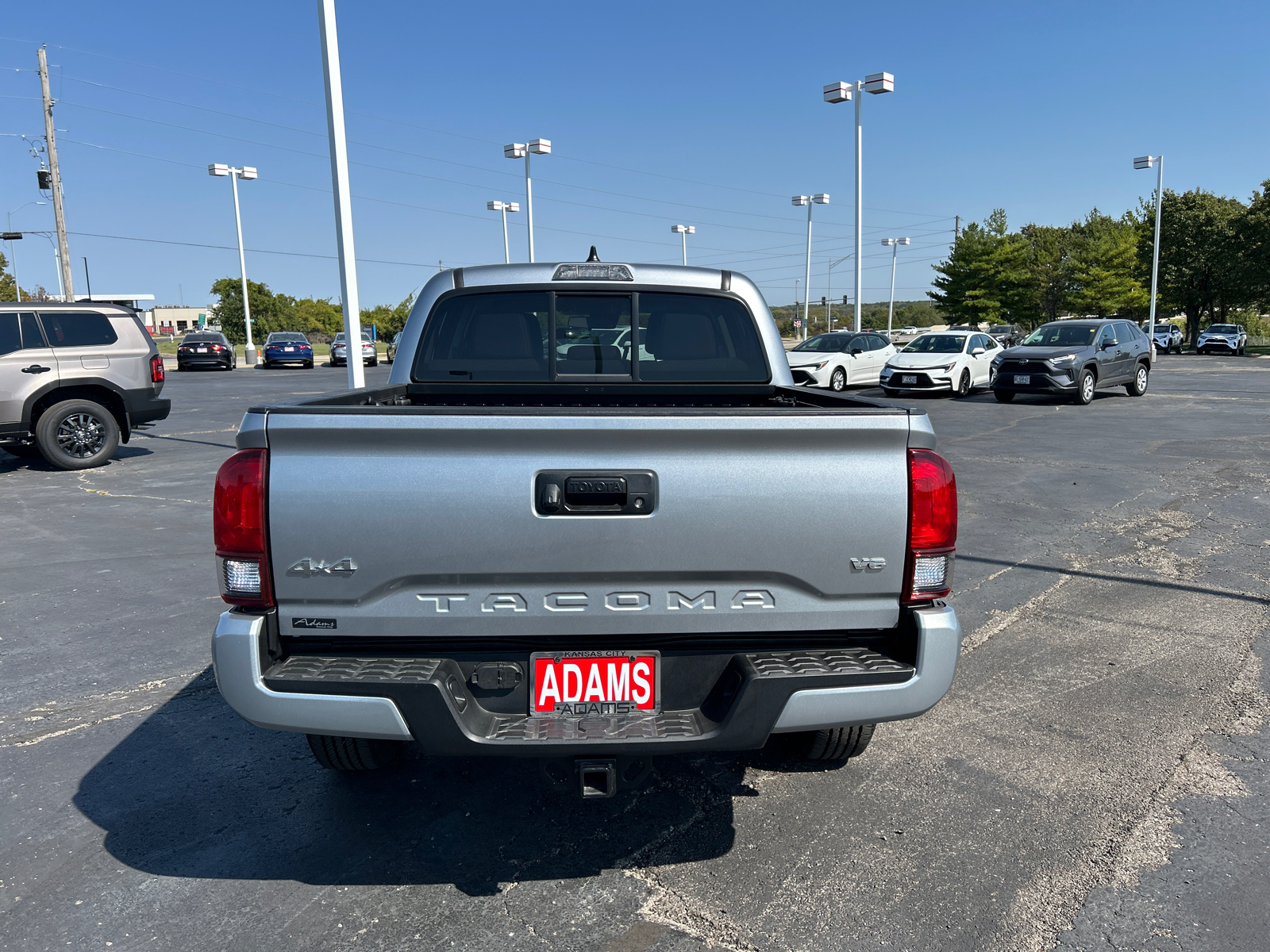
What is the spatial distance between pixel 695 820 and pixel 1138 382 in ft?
70.3

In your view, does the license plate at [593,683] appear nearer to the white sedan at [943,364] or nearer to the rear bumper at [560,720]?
the rear bumper at [560,720]

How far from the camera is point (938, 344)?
22.3 meters

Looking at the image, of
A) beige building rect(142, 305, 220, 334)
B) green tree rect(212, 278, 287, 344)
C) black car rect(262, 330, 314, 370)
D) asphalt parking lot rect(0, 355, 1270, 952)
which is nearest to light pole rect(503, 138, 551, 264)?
black car rect(262, 330, 314, 370)

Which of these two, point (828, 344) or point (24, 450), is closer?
point (24, 450)

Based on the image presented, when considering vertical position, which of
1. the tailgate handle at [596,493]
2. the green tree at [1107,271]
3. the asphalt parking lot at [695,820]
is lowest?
the asphalt parking lot at [695,820]

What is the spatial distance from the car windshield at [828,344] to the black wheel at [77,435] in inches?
612

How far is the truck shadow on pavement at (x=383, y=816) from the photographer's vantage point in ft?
10.0

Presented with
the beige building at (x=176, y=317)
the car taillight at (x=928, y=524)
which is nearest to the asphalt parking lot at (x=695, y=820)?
the car taillight at (x=928, y=524)

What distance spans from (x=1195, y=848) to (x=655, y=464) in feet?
7.61

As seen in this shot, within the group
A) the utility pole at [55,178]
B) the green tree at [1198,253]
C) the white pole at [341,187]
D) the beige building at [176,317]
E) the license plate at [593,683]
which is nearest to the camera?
the license plate at [593,683]

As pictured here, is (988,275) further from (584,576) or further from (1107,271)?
(584,576)

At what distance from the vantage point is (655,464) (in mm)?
2576

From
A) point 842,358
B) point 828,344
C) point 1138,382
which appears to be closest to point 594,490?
point 842,358

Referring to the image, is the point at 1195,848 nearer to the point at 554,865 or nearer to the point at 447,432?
the point at 554,865
